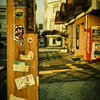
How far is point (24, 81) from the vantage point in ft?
7.29

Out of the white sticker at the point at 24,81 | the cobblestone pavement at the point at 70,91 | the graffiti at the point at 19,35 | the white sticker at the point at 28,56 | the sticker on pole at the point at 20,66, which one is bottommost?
the cobblestone pavement at the point at 70,91

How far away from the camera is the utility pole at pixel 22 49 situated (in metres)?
2.12

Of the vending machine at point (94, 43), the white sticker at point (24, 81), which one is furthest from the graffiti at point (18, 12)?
the vending machine at point (94, 43)

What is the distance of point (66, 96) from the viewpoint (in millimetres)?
4191

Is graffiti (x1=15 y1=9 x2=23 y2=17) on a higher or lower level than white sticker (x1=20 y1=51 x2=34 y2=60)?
higher

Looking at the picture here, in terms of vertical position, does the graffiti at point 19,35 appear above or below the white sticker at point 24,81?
above

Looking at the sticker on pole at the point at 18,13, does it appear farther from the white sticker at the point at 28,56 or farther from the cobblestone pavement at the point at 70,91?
the cobblestone pavement at the point at 70,91

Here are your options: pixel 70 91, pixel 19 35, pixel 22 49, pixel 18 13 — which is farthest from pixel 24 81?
pixel 70 91

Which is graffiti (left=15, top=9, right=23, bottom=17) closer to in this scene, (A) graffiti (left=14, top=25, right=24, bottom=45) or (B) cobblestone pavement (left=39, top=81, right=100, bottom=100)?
(A) graffiti (left=14, top=25, right=24, bottom=45)

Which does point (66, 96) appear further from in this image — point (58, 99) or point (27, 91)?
point (27, 91)

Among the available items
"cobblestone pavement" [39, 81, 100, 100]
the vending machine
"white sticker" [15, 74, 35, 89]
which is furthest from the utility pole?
the vending machine

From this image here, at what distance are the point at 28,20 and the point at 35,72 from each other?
1.00 m

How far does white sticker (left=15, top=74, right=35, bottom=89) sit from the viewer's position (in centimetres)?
222

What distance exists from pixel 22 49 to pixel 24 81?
0.61 meters
